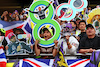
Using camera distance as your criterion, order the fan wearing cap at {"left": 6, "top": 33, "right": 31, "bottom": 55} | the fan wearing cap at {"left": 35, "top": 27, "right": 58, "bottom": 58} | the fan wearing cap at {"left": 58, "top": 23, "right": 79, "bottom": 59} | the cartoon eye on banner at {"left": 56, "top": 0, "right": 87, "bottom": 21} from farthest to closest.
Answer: the cartoon eye on banner at {"left": 56, "top": 0, "right": 87, "bottom": 21}, the fan wearing cap at {"left": 6, "top": 33, "right": 31, "bottom": 55}, the fan wearing cap at {"left": 35, "top": 27, "right": 58, "bottom": 58}, the fan wearing cap at {"left": 58, "top": 23, "right": 79, "bottom": 59}

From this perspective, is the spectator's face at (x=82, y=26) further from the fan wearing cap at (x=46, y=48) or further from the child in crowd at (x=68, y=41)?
the fan wearing cap at (x=46, y=48)

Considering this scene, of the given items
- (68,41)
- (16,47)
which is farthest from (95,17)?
(16,47)

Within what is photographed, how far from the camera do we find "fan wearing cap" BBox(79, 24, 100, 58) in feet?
8.29

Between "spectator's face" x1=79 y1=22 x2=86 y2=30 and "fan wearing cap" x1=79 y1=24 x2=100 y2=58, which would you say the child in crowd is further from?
"spectator's face" x1=79 y1=22 x2=86 y2=30

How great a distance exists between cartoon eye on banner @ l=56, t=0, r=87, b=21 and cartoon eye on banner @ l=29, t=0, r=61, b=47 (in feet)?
1.79

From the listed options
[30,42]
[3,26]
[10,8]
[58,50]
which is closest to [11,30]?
[3,26]

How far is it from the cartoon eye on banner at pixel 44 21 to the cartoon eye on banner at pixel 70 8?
1.79ft

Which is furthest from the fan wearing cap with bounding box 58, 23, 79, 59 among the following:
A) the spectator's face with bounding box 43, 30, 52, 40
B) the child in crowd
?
the spectator's face with bounding box 43, 30, 52, 40

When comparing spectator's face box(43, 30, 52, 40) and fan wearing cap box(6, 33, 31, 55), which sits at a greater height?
spectator's face box(43, 30, 52, 40)

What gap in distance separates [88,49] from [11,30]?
1513 millimetres

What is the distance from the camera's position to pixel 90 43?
2604 millimetres

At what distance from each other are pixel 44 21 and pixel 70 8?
0.78m

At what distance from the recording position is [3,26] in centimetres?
295

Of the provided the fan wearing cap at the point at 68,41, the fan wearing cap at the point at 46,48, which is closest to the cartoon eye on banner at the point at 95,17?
the fan wearing cap at the point at 68,41
